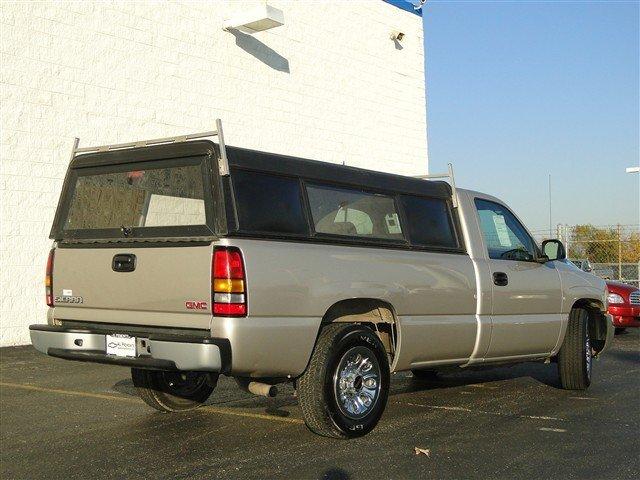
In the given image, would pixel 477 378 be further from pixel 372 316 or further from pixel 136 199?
pixel 136 199

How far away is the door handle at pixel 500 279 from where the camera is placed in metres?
7.91

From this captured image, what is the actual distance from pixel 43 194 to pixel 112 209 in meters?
7.38

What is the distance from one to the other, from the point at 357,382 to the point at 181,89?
10.3m

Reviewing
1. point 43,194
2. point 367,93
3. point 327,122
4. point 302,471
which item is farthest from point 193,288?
point 367,93

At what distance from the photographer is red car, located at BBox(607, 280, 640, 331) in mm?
14695

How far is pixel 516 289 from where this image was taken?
26.7 ft

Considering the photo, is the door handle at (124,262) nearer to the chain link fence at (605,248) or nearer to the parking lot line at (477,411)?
the parking lot line at (477,411)

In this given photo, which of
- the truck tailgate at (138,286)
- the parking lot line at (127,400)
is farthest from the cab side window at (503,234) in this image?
the truck tailgate at (138,286)

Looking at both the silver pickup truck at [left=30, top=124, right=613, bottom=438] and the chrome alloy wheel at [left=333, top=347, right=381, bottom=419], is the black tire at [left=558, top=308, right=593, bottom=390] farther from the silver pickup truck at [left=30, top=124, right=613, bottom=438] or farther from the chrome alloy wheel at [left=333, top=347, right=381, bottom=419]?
the chrome alloy wheel at [left=333, top=347, right=381, bottom=419]

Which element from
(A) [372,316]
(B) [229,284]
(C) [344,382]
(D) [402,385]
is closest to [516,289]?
(D) [402,385]

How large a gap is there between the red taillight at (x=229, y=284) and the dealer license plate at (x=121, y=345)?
763 millimetres

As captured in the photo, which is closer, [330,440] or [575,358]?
[330,440]

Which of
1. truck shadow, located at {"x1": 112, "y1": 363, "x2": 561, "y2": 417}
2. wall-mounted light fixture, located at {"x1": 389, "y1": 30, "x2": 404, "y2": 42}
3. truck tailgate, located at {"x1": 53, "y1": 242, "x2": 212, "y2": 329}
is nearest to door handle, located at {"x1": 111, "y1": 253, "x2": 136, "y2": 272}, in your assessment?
truck tailgate, located at {"x1": 53, "y1": 242, "x2": 212, "y2": 329}

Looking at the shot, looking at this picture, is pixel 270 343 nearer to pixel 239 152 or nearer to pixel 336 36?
pixel 239 152
